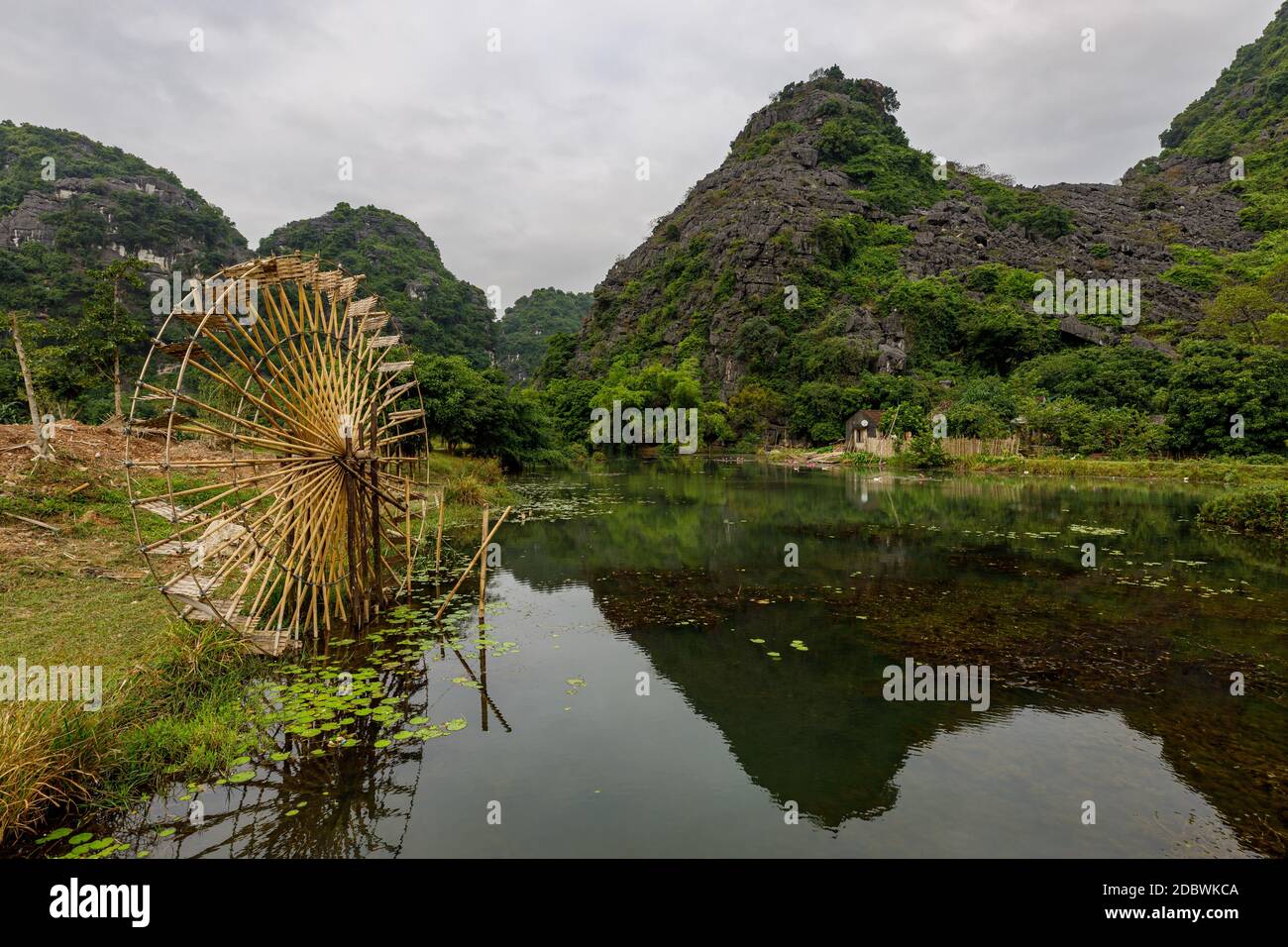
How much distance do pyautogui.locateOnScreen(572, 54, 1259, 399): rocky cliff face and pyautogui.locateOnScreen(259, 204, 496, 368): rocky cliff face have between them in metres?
21.0

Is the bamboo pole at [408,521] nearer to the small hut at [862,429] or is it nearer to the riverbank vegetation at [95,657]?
the riverbank vegetation at [95,657]

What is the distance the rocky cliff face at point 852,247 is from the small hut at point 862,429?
12912mm

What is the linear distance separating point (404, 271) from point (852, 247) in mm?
72892

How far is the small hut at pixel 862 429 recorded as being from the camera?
55.3 metres

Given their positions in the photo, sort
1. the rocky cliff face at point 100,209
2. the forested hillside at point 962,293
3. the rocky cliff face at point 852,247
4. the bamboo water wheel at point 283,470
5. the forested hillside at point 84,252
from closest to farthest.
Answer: the bamboo water wheel at point 283,470, the forested hillside at point 84,252, the forested hillside at point 962,293, the rocky cliff face at point 100,209, the rocky cliff face at point 852,247

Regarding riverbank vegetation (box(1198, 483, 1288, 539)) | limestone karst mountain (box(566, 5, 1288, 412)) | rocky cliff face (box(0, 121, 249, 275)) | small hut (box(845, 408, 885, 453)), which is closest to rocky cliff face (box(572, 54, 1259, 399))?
limestone karst mountain (box(566, 5, 1288, 412))

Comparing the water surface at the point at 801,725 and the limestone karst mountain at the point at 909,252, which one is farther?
the limestone karst mountain at the point at 909,252

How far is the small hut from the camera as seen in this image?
5534 cm

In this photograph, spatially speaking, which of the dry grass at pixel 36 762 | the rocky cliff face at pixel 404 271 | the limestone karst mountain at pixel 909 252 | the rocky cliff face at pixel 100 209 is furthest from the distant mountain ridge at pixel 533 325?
the dry grass at pixel 36 762

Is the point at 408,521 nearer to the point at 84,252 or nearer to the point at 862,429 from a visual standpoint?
the point at 862,429

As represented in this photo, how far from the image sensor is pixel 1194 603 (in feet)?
37.0

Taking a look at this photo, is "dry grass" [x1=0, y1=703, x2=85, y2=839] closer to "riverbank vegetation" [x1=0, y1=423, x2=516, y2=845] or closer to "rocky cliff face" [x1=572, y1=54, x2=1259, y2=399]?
"riverbank vegetation" [x1=0, y1=423, x2=516, y2=845]

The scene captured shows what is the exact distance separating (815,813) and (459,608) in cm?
797

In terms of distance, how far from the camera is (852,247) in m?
88.2
